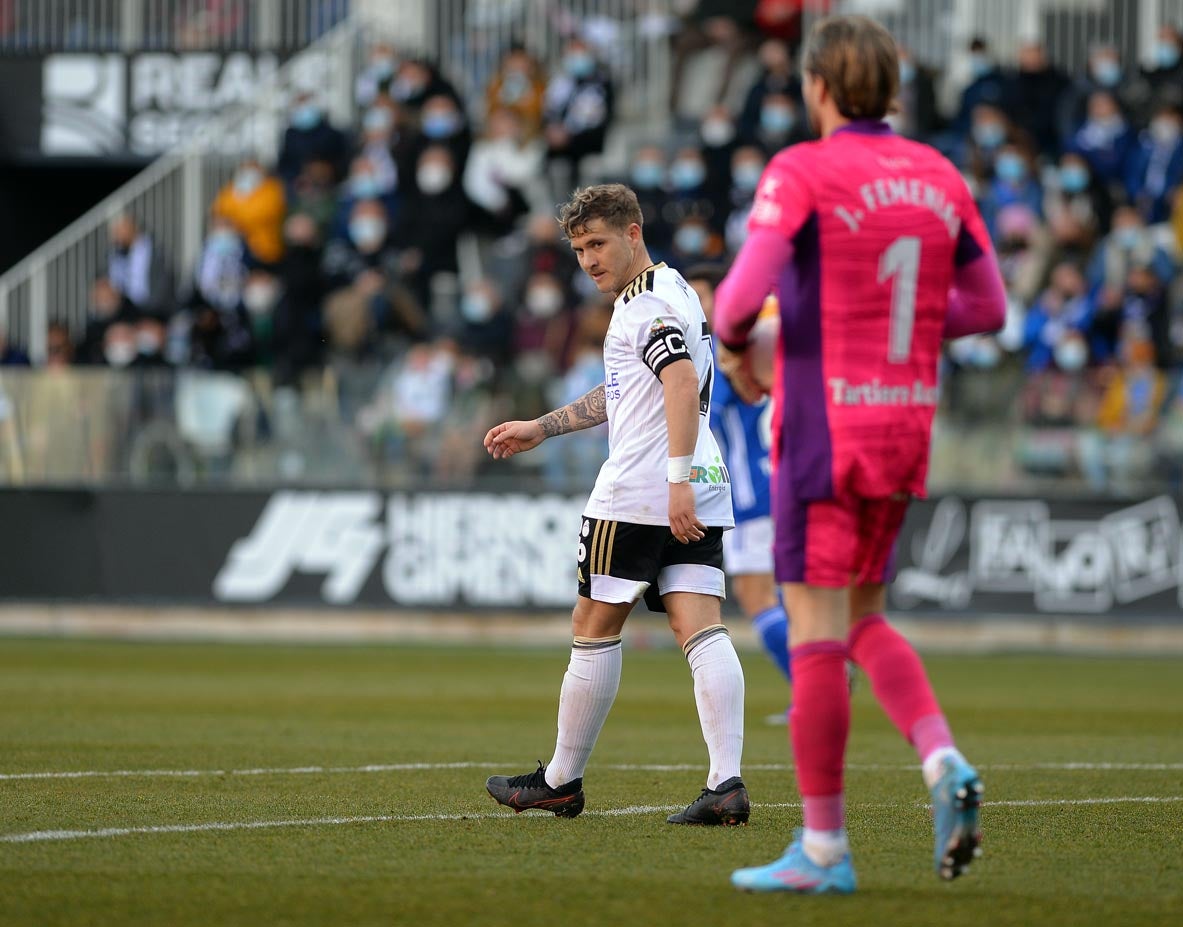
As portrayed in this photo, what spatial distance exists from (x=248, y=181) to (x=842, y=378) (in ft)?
59.8

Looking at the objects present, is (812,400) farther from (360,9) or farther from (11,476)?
(360,9)

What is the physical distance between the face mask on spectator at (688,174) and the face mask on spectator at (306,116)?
14.1 ft

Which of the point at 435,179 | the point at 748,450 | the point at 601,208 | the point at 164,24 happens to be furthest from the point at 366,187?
the point at 601,208

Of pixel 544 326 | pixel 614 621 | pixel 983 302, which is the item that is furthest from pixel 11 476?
pixel 983 302

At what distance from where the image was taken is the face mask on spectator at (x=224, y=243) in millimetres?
21766

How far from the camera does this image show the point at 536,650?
17844mm

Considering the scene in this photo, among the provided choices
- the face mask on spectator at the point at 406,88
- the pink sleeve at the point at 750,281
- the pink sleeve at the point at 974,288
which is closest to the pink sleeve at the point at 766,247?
the pink sleeve at the point at 750,281

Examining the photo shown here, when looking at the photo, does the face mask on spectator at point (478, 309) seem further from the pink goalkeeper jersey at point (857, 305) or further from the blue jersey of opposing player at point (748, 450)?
the pink goalkeeper jersey at point (857, 305)

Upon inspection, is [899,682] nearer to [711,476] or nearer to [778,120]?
[711,476]

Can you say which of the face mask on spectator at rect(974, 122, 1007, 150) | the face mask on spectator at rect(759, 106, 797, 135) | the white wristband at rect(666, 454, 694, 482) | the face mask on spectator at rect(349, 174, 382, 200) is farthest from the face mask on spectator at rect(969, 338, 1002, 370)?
the white wristband at rect(666, 454, 694, 482)

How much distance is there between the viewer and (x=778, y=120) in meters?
22.0

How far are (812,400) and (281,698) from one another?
7872 millimetres

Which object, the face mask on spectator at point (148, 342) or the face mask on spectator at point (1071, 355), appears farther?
the face mask on spectator at point (148, 342)

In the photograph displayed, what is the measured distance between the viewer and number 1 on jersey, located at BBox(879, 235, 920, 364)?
5133 mm
